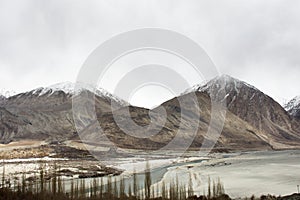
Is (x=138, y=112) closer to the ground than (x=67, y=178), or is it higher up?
higher up

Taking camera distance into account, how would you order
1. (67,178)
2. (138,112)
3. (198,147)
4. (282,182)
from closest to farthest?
(282,182)
(67,178)
(198,147)
(138,112)

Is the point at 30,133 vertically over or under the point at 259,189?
over

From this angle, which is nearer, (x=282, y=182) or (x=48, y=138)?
(x=282, y=182)

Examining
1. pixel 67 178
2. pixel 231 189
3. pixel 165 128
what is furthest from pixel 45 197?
pixel 165 128

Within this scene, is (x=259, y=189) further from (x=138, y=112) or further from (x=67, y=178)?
(x=138, y=112)

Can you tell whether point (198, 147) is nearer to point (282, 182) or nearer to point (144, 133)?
point (144, 133)

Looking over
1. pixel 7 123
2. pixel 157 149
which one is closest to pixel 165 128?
pixel 157 149

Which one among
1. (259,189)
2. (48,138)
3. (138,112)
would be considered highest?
(138,112)

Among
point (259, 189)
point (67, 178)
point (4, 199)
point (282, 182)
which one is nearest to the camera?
point (4, 199)

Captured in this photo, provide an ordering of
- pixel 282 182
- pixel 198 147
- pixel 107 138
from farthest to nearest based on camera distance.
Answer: pixel 198 147 → pixel 107 138 → pixel 282 182
